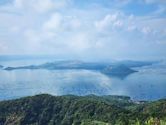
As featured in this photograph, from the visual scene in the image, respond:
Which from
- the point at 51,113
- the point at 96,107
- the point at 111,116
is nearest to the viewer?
the point at 111,116

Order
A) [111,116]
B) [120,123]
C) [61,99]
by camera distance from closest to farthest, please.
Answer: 1. [120,123]
2. [111,116]
3. [61,99]

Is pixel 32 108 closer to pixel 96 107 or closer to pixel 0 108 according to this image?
pixel 0 108

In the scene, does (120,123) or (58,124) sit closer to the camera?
(120,123)

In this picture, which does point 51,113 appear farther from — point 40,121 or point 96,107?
point 96,107

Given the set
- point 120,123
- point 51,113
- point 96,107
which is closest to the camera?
point 120,123

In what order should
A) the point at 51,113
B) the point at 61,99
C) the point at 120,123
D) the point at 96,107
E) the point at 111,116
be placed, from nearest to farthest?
the point at 120,123 < the point at 111,116 < the point at 96,107 < the point at 51,113 < the point at 61,99

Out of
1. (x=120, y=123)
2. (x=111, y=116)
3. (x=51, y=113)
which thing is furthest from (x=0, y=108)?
(x=120, y=123)

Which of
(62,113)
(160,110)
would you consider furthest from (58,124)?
(160,110)

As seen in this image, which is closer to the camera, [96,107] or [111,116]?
[111,116]
